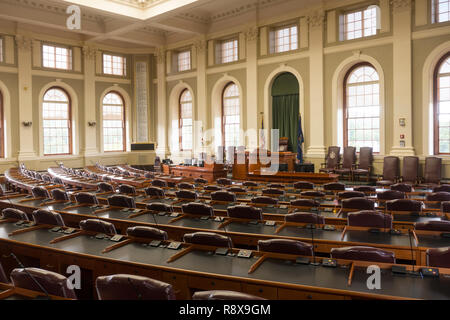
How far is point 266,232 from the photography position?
4.18 meters

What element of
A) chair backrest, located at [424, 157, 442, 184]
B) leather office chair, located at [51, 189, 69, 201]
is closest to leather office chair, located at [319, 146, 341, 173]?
chair backrest, located at [424, 157, 442, 184]

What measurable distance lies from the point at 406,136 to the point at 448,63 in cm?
231

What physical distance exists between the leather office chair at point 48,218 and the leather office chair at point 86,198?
131cm

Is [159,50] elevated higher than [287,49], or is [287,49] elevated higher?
[159,50]

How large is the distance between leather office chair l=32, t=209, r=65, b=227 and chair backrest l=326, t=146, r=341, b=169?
934 centimetres

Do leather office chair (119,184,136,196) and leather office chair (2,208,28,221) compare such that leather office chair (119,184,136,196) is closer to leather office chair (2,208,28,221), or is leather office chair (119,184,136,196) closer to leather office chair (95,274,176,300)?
leather office chair (2,208,28,221)

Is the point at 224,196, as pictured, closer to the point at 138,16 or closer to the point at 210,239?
the point at 210,239

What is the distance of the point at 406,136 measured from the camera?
1080 centimetres

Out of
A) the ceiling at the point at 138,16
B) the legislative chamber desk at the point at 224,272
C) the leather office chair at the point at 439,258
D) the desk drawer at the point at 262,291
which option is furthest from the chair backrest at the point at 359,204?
the ceiling at the point at 138,16

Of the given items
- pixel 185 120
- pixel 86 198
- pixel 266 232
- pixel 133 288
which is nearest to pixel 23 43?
pixel 185 120

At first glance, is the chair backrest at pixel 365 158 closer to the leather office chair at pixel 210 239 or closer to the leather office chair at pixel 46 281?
the leather office chair at pixel 210 239
